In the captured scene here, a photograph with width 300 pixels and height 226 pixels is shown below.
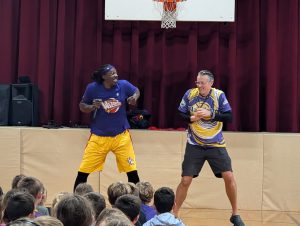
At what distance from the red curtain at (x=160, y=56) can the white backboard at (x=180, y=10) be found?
0.43 meters

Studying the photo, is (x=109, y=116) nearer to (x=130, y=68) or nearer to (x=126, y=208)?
(x=130, y=68)

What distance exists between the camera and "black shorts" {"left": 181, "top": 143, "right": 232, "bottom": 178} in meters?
6.06

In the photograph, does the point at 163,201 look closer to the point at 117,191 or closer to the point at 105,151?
the point at 117,191

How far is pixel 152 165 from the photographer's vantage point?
7.67m

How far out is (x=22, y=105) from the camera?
26.0 feet

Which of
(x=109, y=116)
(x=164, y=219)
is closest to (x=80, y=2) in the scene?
(x=109, y=116)

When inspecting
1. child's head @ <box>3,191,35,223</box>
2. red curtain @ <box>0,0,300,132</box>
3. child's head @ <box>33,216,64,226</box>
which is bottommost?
child's head @ <box>3,191,35,223</box>

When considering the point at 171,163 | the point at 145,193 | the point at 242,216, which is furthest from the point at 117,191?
the point at 171,163

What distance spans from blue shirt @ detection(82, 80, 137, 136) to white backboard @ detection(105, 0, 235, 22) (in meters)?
1.76

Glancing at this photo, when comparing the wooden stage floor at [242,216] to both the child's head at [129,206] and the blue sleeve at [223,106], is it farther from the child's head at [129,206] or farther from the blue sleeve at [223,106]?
the child's head at [129,206]

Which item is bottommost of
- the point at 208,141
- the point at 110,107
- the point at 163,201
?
the point at 163,201

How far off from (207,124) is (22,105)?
3.13 metres

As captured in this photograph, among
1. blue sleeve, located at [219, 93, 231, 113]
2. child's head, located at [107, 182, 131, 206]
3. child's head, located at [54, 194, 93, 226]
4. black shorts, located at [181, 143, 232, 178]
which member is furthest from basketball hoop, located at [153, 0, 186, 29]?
child's head, located at [54, 194, 93, 226]

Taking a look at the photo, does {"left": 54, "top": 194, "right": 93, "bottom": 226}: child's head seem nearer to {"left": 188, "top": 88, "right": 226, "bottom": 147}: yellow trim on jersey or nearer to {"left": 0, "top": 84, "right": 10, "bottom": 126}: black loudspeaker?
{"left": 188, "top": 88, "right": 226, "bottom": 147}: yellow trim on jersey
